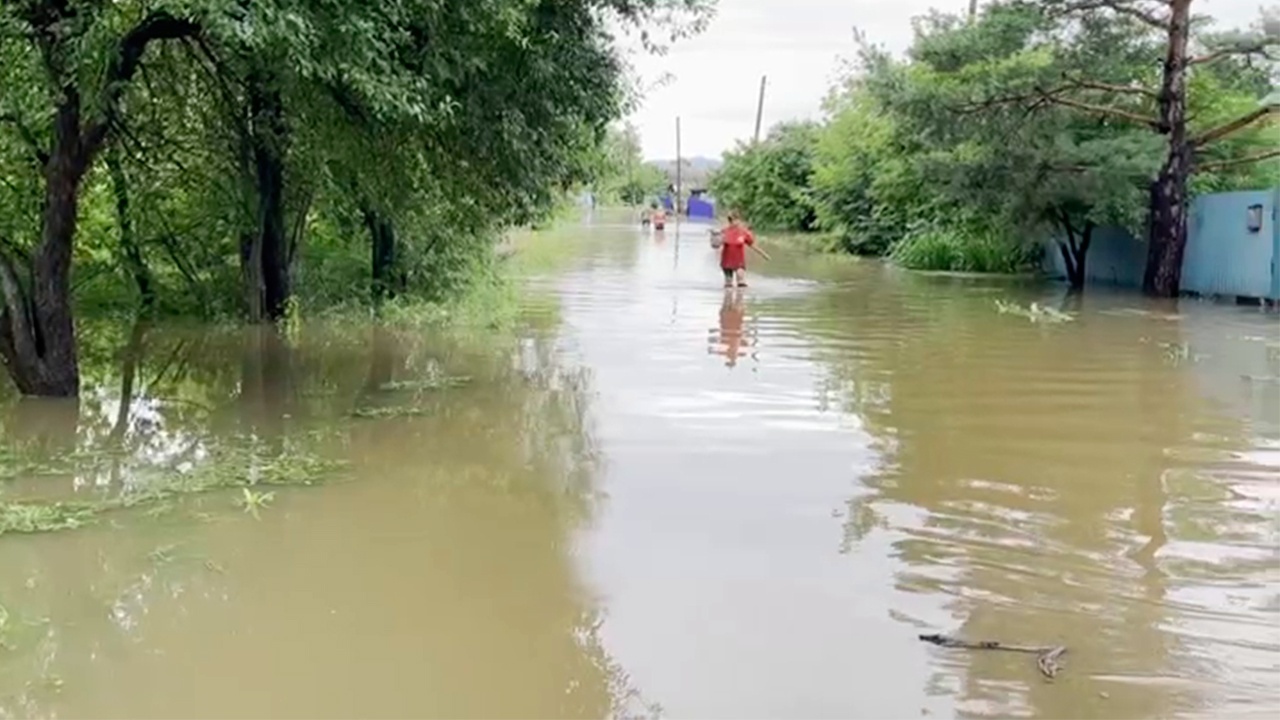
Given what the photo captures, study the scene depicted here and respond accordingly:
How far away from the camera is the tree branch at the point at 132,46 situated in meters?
9.45

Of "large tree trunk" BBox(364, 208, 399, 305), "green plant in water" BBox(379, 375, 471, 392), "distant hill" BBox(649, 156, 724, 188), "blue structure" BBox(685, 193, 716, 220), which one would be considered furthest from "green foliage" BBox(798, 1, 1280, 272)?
"distant hill" BBox(649, 156, 724, 188)

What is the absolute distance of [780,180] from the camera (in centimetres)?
5797

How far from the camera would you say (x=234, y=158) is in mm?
15641

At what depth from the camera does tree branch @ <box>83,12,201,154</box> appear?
9.45 meters

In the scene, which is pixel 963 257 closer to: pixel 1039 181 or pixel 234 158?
pixel 1039 181

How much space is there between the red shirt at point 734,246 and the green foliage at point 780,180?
28.3 metres

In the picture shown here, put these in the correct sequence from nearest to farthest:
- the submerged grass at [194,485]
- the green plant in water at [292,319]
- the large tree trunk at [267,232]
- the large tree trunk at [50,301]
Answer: the submerged grass at [194,485] → the large tree trunk at [50,301] → the large tree trunk at [267,232] → the green plant in water at [292,319]

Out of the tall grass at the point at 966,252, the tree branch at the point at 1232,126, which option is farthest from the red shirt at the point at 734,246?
the tall grass at the point at 966,252

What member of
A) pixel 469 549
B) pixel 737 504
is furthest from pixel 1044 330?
pixel 469 549

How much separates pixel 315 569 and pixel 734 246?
1787cm

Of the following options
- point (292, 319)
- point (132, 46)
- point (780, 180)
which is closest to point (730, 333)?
point (292, 319)

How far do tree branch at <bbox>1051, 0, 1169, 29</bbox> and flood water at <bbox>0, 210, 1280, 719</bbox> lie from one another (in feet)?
32.6

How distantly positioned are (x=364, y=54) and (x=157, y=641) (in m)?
4.51

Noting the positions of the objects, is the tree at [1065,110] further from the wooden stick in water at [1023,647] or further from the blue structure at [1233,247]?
the wooden stick in water at [1023,647]
